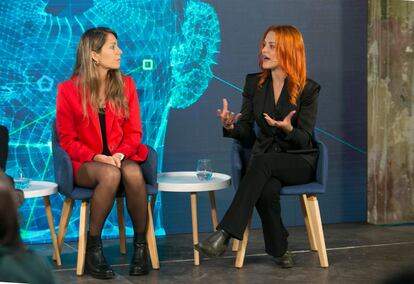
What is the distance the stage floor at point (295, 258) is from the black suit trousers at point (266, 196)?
21 cm

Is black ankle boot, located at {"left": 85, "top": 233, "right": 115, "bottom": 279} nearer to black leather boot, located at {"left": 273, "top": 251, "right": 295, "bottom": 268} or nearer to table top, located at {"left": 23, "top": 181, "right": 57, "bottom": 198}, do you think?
table top, located at {"left": 23, "top": 181, "right": 57, "bottom": 198}

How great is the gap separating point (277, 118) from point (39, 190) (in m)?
1.45

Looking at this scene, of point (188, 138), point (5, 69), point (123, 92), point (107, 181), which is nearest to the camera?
point (107, 181)

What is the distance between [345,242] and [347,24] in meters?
1.68

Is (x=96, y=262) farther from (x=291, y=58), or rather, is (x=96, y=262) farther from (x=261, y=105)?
(x=291, y=58)

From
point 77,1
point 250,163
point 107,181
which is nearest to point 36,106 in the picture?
point 77,1

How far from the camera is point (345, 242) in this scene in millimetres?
5383

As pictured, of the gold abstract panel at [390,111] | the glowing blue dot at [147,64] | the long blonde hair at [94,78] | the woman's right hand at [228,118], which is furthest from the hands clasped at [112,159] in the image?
the gold abstract panel at [390,111]

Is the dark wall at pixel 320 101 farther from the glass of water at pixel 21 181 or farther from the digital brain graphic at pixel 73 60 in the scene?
the glass of water at pixel 21 181

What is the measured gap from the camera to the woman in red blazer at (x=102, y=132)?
176 inches

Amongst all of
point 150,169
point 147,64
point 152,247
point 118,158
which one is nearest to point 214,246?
point 152,247

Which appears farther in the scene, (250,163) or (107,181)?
(250,163)

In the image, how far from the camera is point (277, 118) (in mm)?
4859

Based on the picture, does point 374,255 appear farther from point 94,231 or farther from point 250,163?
point 94,231
